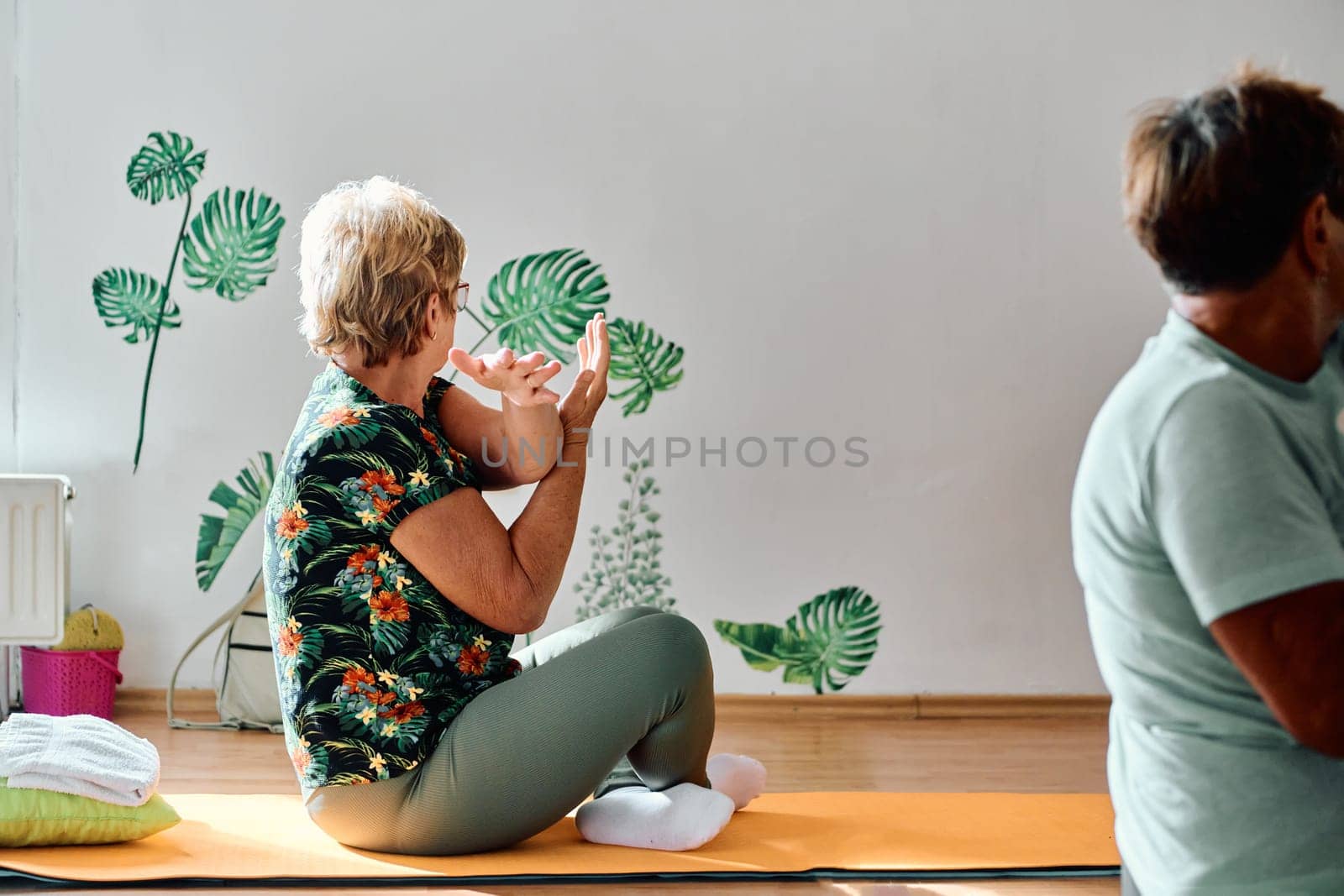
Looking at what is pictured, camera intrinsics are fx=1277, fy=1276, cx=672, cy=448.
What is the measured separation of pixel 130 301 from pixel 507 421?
1776mm

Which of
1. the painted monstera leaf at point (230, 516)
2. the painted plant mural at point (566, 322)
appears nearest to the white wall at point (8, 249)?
the painted monstera leaf at point (230, 516)

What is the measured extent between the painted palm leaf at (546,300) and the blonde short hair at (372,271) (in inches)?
53.4

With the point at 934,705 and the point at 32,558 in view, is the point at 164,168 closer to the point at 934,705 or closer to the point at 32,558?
the point at 32,558

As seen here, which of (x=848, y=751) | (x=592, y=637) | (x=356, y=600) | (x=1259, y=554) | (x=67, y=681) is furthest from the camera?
(x=67, y=681)

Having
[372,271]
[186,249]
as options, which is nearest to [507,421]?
→ [372,271]

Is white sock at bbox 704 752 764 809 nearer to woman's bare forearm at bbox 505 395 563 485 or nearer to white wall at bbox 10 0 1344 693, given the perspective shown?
woman's bare forearm at bbox 505 395 563 485

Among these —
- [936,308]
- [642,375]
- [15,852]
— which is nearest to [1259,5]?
[936,308]

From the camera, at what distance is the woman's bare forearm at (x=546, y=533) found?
1.94 m

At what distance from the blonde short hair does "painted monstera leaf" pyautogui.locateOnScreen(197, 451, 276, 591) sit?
4.75 ft

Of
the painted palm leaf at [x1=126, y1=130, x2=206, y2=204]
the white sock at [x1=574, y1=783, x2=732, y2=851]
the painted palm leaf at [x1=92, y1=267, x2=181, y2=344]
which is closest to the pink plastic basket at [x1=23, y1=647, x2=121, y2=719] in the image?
the painted palm leaf at [x1=92, y1=267, x2=181, y2=344]

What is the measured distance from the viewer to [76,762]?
6.60 feet

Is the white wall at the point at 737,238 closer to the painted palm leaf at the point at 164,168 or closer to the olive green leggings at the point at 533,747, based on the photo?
the painted palm leaf at the point at 164,168

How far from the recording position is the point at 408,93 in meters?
3.33

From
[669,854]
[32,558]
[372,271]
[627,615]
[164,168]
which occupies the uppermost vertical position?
[164,168]
